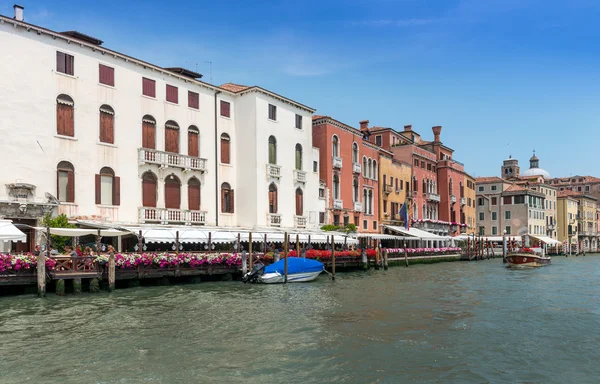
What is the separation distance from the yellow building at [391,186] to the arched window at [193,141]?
74.5ft

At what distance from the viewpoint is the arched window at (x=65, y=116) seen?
26.3 meters

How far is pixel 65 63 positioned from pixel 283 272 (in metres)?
14.6

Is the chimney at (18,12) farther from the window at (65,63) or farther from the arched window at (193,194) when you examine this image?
the arched window at (193,194)

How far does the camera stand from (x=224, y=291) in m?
24.3

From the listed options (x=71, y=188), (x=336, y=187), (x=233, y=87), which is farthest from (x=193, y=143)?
(x=336, y=187)

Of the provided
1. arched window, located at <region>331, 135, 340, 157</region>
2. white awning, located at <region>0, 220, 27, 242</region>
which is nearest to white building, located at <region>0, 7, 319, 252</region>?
white awning, located at <region>0, 220, 27, 242</region>

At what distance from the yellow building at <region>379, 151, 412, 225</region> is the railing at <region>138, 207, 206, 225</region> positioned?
2327 cm

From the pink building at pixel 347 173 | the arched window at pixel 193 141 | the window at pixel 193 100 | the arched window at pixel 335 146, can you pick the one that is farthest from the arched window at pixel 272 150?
the arched window at pixel 335 146

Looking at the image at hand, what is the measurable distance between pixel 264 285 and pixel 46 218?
10.3 m

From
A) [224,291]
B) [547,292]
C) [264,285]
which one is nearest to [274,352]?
[224,291]

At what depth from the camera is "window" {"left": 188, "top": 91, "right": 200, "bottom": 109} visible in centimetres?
3278

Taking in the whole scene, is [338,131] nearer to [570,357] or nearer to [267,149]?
[267,149]

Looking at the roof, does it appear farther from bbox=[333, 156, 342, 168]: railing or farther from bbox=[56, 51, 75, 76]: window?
bbox=[56, 51, 75, 76]: window

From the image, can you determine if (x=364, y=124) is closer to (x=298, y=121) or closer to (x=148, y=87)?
(x=298, y=121)
